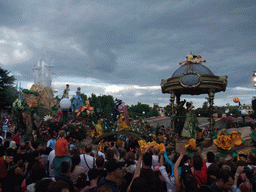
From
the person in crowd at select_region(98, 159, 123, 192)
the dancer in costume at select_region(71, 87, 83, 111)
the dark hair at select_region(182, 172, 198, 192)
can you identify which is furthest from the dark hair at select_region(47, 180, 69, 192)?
the dancer in costume at select_region(71, 87, 83, 111)

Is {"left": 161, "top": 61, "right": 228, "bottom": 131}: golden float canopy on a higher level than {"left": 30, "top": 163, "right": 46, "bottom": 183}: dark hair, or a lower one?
higher

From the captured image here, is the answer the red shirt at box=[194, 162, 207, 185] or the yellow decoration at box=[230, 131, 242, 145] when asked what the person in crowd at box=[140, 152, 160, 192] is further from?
the yellow decoration at box=[230, 131, 242, 145]

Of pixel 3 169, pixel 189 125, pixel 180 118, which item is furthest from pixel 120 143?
pixel 3 169

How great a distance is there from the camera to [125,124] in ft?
33.9

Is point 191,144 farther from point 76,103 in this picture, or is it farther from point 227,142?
point 76,103

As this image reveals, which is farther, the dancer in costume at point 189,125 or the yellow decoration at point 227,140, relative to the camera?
the dancer in costume at point 189,125

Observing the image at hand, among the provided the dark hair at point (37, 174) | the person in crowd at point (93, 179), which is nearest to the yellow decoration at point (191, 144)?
the person in crowd at point (93, 179)

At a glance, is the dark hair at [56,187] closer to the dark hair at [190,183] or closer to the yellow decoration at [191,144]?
the dark hair at [190,183]

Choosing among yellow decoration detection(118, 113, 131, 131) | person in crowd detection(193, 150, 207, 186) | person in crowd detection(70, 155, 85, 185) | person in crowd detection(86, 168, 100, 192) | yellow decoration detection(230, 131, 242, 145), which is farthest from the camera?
yellow decoration detection(118, 113, 131, 131)

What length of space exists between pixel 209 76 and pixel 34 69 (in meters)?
74.7

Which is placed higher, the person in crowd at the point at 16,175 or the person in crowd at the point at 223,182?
the person in crowd at the point at 223,182

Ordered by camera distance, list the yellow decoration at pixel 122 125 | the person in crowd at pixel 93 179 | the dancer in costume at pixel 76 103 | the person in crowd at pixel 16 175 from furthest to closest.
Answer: the dancer in costume at pixel 76 103 → the yellow decoration at pixel 122 125 → the person in crowd at pixel 16 175 → the person in crowd at pixel 93 179

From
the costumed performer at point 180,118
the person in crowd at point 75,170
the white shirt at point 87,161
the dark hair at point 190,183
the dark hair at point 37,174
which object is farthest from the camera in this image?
the costumed performer at point 180,118

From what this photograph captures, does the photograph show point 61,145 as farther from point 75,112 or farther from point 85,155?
point 75,112
